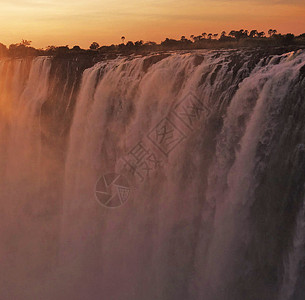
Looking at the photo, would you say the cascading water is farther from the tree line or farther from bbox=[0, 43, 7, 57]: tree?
bbox=[0, 43, 7, 57]: tree

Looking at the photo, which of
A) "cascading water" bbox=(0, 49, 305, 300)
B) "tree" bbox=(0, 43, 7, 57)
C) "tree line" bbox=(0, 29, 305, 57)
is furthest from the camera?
"tree" bbox=(0, 43, 7, 57)

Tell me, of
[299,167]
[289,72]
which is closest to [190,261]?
[299,167]

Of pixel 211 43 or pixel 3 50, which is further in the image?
pixel 3 50

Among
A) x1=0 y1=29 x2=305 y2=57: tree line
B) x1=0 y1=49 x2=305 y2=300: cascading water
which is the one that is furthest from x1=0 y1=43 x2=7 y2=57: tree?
x1=0 y1=49 x2=305 y2=300: cascading water

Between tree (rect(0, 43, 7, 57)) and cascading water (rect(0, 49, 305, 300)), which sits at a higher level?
tree (rect(0, 43, 7, 57))

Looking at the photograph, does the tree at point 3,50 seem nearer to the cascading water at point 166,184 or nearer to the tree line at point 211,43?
the tree line at point 211,43

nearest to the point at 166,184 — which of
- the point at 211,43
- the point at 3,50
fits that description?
the point at 211,43

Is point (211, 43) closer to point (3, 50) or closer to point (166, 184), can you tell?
point (166, 184)

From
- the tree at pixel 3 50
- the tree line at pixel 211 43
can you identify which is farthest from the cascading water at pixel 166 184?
the tree at pixel 3 50
